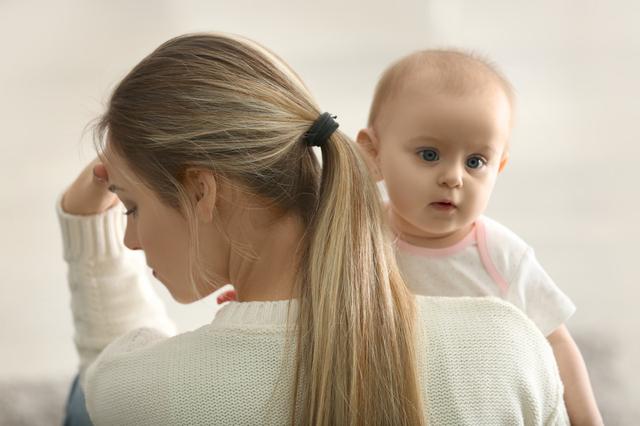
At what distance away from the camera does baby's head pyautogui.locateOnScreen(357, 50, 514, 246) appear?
1.36m

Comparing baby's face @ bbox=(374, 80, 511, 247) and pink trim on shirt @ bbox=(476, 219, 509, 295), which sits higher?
baby's face @ bbox=(374, 80, 511, 247)

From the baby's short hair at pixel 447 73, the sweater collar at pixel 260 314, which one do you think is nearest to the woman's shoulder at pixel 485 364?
the sweater collar at pixel 260 314

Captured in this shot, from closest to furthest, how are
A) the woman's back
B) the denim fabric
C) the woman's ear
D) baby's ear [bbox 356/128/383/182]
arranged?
1. the woman's back
2. the woman's ear
3. baby's ear [bbox 356/128/383/182]
4. the denim fabric

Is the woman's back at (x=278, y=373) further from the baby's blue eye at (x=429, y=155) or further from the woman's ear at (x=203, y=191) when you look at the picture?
the baby's blue eye at (x=429, y=155)

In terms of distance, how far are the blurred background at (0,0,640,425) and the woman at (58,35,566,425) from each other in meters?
1.47

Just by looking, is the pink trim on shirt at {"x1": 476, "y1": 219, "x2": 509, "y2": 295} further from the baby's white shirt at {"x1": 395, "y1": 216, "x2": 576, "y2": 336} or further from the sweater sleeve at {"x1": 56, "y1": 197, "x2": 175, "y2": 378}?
the sweater sleeve at {"x1": 56, "y1": 197, "x2": 175, "y2": 378}

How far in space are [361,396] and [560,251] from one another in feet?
6.00

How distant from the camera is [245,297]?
1.26 metres

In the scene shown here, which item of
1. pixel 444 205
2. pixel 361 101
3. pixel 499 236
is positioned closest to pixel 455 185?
pixel 444 205

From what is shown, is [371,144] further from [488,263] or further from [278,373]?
[278,373]

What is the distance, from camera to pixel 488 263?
1431mm

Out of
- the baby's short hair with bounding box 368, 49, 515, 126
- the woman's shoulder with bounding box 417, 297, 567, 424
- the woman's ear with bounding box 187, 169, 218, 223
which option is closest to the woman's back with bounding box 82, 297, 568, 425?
the woman's shoulder with bounding box 417, 297, 567, 424

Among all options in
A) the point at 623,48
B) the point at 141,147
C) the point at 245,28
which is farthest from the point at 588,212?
the point at 141,147

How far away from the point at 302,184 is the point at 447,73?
312mm
